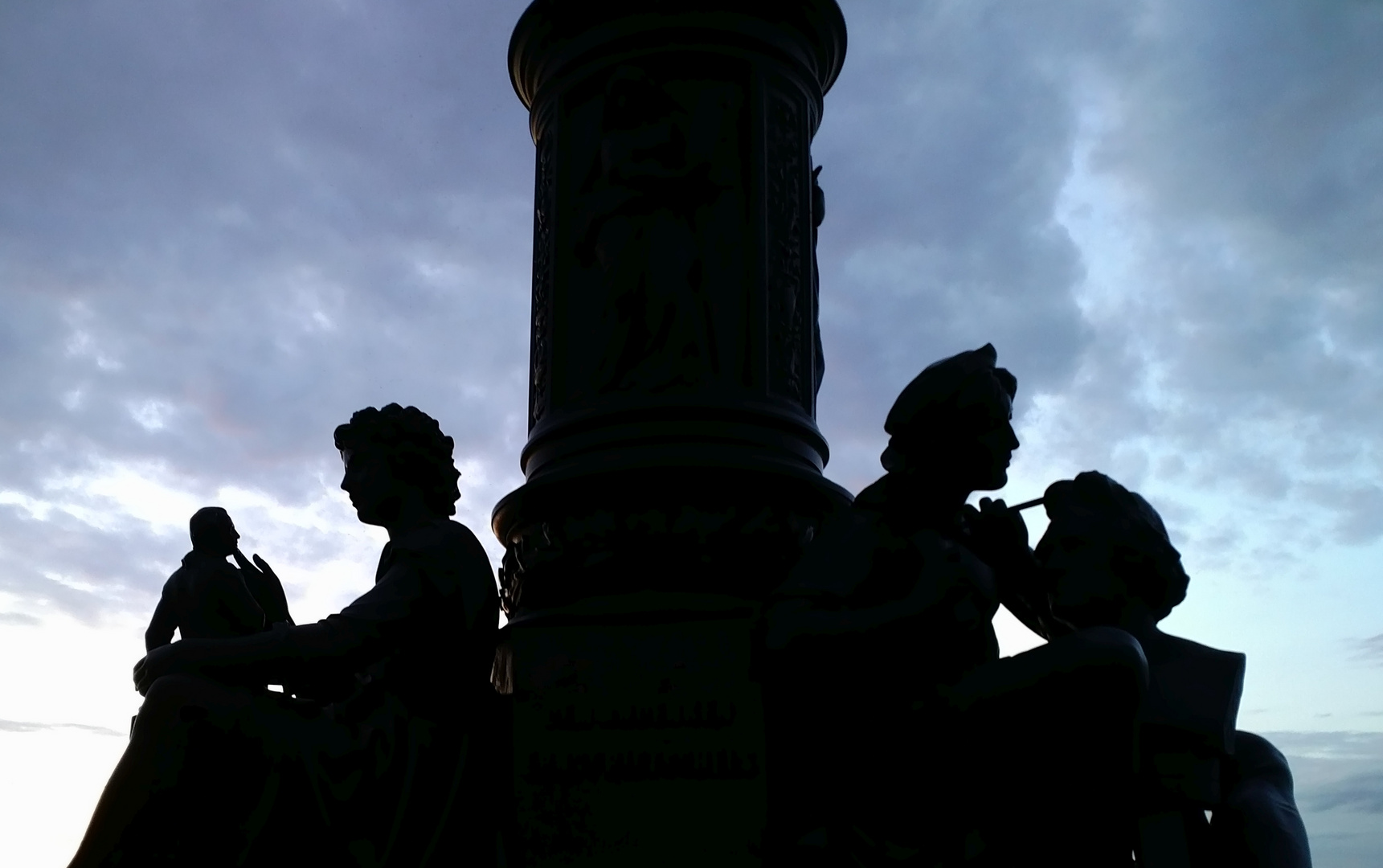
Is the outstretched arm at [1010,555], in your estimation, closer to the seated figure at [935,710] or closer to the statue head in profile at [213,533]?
the seated figure at [935,710]

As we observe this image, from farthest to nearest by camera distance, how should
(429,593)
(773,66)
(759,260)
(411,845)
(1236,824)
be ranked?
(773,66), (759,260), (429,593), (411,845), (1236,824)

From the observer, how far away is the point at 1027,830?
374cm

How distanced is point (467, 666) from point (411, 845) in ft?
2.01

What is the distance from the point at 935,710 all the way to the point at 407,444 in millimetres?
2180

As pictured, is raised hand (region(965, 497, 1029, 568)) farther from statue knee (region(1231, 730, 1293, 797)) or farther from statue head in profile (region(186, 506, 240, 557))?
statue head in profile (region(186, 506, 240, 557))

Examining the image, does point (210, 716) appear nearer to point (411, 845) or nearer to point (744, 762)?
point (411, 845)

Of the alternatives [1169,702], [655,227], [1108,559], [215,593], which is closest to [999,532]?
[1108,559]

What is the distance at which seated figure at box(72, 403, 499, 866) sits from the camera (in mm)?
3777

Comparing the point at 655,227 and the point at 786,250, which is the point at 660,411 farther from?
the point at 786,250

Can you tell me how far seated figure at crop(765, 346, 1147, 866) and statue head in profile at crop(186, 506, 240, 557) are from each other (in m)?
2.72

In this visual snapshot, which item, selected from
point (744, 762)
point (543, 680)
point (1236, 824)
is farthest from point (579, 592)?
point (1236, 824)

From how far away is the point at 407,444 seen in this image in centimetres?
473

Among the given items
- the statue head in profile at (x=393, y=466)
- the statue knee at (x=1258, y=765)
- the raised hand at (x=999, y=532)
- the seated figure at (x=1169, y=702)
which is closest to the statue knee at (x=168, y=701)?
the statue head in profile at (x=393, y=466)

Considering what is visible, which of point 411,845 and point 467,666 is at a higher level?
point 467,666
